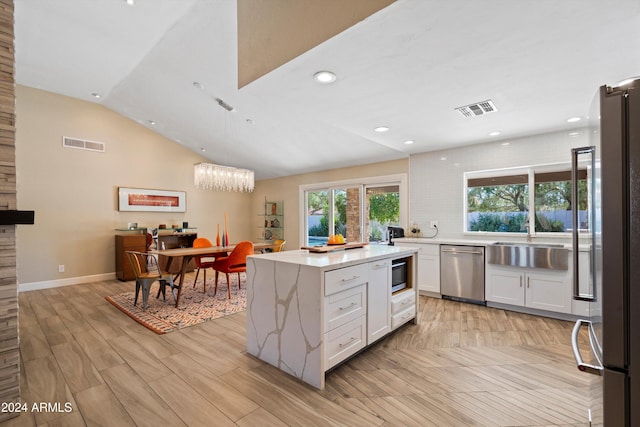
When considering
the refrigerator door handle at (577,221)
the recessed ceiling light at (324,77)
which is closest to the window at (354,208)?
the recessed ceiling light at (324,77)

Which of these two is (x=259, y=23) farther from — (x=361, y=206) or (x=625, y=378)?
(x=361, y=206)

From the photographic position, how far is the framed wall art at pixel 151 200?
5949 millimetres

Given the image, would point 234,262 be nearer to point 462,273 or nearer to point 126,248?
point 126,248

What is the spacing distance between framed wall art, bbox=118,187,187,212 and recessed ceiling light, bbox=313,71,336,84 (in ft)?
17.4

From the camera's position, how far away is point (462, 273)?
13.5 feet

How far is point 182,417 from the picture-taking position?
5.75 ft

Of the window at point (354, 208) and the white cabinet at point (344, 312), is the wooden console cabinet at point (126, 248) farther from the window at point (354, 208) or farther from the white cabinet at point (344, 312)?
the white cabinet at point (344, 312)

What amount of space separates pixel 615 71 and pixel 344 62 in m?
2.15

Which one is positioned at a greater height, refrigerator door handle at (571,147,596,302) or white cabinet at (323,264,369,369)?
refrigerator door handle at (571,147,596,302)

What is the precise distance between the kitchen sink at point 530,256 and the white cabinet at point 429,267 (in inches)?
28.1

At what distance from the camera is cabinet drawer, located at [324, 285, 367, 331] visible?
2.08 meters

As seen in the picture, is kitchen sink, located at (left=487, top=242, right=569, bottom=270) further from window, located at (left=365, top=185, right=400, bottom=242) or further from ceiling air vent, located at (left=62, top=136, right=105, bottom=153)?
ceiling air vent, located at (left=62, top=136, right=105, bottom=153)

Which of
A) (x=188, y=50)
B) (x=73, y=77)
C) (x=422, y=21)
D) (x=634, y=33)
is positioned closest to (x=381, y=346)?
(x=422, y=21)

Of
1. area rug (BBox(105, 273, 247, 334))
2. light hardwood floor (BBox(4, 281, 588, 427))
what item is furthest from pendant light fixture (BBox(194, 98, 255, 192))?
light hardwood floor (BBox(4, 281, 588, 427))
